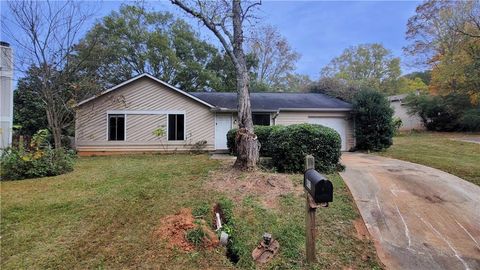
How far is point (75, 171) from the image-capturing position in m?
8.23

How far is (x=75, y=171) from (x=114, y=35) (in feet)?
62.4

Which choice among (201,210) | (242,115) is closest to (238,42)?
(242,115)

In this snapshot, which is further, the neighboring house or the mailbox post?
the neighboring house

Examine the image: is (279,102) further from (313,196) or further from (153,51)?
(153,51)

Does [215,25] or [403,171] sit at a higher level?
[215,25]

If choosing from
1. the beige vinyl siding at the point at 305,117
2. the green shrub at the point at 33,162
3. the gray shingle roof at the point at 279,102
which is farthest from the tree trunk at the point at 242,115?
the beige vinyl siding at the point at 305,117

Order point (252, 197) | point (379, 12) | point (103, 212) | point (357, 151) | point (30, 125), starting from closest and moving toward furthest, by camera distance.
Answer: point (103, 212), point (252, 197), point (379, 12), point (357, 151), point (30, 125)

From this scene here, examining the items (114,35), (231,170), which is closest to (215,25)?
(231,170)

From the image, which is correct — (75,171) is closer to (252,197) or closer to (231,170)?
(231,170)

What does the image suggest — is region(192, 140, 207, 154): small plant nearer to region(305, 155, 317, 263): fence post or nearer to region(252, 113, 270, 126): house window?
region(252, 113, 270, 126): house window

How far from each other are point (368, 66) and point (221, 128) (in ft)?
98.0

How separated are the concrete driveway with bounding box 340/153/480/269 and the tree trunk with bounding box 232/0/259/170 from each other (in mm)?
2345

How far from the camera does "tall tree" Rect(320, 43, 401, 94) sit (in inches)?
1337

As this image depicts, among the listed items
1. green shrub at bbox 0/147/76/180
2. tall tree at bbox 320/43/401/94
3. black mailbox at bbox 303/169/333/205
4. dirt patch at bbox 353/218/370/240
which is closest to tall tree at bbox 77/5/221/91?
green shrub at bbox 0/147/76/180
